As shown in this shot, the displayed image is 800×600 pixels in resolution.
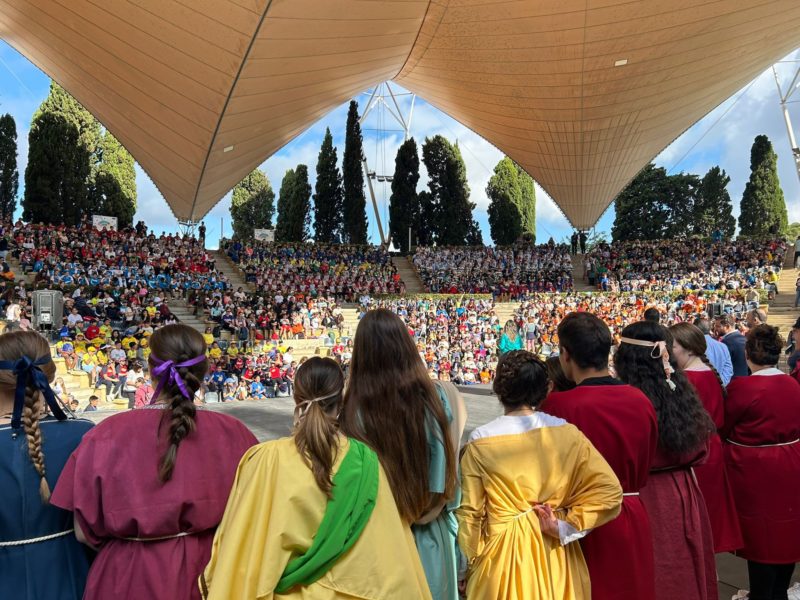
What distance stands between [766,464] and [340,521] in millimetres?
2373

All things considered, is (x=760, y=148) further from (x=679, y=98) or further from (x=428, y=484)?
(x=428, y=484)

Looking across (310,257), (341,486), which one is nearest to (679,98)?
(310,257)

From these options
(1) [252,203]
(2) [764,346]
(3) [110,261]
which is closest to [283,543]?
(2) [764,346]

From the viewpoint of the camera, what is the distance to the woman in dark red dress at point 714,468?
2.78 m

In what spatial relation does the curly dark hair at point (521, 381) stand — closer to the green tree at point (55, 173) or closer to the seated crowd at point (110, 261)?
the seated crowd at point (110, 261)

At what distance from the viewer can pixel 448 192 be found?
37406 mm

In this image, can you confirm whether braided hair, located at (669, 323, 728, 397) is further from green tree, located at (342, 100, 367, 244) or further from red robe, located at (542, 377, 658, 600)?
green tree, located at (342, 100, 367, 244)

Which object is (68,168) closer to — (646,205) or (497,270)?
(497,270)

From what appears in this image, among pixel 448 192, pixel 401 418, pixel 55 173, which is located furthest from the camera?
pixel 448 192

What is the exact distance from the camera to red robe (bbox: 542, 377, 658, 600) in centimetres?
205

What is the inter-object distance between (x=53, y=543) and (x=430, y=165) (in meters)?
38.1

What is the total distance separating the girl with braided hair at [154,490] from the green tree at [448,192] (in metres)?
35.0

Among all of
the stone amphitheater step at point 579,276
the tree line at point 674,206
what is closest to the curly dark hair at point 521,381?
the stone amphitheater step at point 579,276

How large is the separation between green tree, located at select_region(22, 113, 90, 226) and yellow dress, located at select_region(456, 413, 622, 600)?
3076 cm
